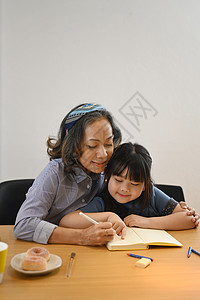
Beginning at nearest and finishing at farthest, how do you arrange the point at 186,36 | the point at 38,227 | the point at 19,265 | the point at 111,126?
the point at 19,265 < the point at 38,227 < the point at 111,126 < the point at 186,36

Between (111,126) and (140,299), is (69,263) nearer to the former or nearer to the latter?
(140,299)

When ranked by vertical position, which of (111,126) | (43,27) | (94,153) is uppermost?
(43,27)

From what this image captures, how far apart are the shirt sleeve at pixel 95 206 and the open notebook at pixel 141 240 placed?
0.25 metres

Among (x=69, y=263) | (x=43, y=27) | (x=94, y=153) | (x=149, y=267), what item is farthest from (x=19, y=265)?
(x=43, y=27)

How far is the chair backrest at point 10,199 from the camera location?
1684 millimetres

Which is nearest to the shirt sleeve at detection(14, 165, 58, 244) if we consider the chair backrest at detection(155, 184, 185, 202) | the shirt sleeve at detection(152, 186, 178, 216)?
the shirt sleeve at detection(152, 186, 178, 216)

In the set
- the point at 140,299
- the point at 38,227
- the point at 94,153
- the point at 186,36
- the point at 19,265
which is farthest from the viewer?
the point at 186,36

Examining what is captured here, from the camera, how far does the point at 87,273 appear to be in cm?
93

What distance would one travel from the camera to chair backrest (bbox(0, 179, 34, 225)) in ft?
5.52

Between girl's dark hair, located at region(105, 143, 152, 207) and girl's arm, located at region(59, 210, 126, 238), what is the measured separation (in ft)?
0.69

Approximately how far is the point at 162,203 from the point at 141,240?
0.44 metres

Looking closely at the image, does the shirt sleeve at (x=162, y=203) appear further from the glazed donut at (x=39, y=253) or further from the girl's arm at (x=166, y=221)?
the glazed donut at (x=39, y=253)

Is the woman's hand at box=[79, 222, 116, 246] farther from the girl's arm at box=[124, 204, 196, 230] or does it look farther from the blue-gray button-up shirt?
the girl's arm at box=[124, 204, 196, 230]

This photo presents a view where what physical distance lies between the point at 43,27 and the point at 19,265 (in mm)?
2064
